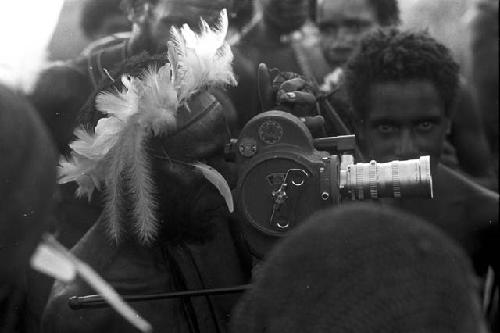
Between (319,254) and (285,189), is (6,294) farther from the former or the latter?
(319,254)

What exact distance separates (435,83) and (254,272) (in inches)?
45.7

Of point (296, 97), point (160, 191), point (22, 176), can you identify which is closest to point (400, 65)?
point (296, 97)

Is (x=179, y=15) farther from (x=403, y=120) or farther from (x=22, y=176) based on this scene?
(x=22, y=176)

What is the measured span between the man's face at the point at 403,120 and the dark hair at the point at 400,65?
27mm

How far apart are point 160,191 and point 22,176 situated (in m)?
0.49

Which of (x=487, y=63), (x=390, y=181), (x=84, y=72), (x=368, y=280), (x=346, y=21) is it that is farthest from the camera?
(x=487, y=63)

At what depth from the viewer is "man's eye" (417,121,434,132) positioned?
3010mm

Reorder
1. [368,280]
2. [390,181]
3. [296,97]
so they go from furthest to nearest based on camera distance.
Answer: [296,97]
[390,181]
[368,280]

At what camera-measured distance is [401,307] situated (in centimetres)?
119

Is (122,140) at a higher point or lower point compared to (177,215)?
higher

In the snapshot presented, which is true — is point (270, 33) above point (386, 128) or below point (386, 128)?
above

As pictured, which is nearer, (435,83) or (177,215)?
(177,215)

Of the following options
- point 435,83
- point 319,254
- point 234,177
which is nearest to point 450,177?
point 435,83

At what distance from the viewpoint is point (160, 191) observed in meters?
2.20
